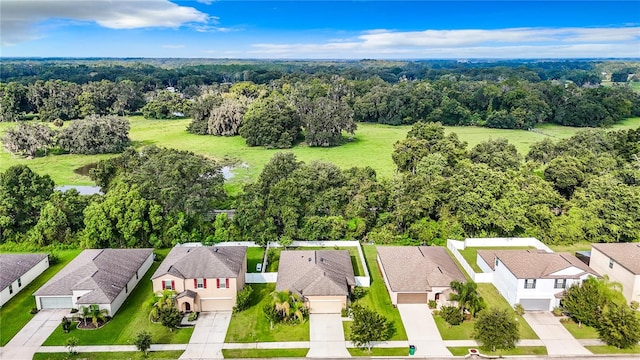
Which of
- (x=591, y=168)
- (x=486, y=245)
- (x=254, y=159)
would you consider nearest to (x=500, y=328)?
(x=486, y=245)

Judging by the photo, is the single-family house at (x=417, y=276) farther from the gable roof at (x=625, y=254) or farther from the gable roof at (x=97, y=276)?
the gable roof at (x=97, y=276)

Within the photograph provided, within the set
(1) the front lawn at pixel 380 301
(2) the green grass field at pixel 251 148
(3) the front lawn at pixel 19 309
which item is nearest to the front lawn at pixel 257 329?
(1) the front lawn at pixel 380 301

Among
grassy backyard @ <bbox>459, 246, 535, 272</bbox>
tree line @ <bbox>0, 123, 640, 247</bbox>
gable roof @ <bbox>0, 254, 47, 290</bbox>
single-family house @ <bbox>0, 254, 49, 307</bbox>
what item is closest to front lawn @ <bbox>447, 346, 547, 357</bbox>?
grassy backyard @ <bbox>459, 246, 535, 272</bbox>

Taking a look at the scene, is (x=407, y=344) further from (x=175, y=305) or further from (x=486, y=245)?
(x=486, y=245)

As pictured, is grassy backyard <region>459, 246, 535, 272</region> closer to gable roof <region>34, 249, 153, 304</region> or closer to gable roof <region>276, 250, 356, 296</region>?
gable roof <region>276, 250, 356, 296</region>

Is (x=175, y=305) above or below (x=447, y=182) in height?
below
